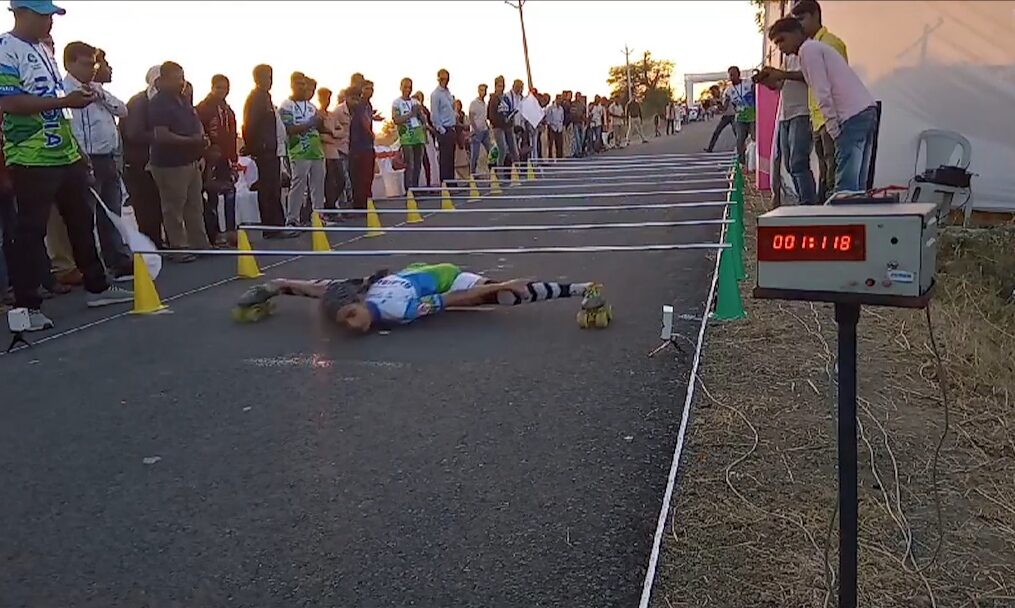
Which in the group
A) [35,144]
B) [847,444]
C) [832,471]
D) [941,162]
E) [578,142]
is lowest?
[832,471]

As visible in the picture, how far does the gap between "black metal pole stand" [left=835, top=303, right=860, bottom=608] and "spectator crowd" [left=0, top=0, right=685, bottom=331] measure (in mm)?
4840

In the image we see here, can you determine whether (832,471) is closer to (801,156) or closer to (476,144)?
(801,156)

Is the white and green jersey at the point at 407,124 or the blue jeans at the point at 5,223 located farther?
the white and green jersey at the point at 407,124

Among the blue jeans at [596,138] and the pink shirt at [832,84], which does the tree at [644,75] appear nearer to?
the blue jeans at [596,138]

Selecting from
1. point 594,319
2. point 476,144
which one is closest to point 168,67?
point 594,319

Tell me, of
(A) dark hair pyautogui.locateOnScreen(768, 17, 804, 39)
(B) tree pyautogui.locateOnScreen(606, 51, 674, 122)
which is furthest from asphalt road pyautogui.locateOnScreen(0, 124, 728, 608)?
(B) tree pyautogui.locateOnScreen(606, 51, 674, 122)

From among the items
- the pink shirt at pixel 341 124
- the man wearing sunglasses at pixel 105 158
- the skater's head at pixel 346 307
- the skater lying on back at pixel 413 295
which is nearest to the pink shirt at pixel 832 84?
the skater lying on back at pixel 413 295

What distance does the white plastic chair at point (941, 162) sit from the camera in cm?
759

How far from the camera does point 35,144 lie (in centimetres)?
545

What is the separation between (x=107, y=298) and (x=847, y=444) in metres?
5.55

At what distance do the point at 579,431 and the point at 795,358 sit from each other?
137cm

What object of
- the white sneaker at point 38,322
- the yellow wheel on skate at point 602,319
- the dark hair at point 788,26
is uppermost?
the dark hair at point 788,26

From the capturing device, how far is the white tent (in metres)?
7.72

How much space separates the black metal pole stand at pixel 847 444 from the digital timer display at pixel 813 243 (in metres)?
0.14
